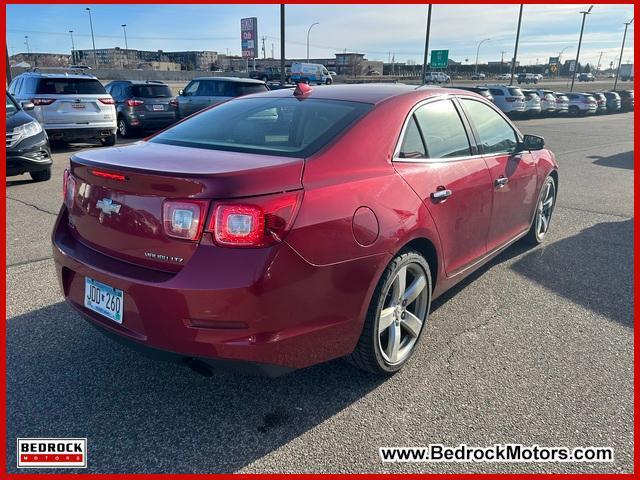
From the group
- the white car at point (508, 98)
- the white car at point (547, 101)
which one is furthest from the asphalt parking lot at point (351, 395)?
the white car at point (547, 101)

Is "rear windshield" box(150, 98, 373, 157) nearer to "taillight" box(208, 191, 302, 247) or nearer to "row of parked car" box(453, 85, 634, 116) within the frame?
"taillight" box(208, 191, 302, 247)

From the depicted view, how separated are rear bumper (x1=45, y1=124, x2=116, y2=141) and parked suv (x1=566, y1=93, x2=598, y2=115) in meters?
30.3

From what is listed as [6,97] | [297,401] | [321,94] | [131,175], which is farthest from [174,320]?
[6,97]

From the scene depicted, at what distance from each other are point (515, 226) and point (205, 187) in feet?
10.5

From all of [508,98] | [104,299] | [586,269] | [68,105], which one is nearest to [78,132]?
[68,105]

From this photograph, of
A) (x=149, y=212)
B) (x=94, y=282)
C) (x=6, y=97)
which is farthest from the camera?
(x=6, y=97)

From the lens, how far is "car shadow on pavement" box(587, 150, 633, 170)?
11.6 m

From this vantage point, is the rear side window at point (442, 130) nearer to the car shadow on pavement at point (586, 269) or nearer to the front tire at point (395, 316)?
the front tire at point (395, 316)

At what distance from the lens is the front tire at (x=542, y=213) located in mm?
5071

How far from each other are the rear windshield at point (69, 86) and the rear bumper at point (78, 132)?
2.75ft

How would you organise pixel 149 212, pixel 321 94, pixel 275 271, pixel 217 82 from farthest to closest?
1. pixel 217 82
2. pixel 321 94
3. pixel 149 212
4. pixel 275 271

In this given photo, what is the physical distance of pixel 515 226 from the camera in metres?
4.43

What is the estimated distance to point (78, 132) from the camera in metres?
11.0

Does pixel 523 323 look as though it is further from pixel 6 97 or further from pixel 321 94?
pixel 6 97
